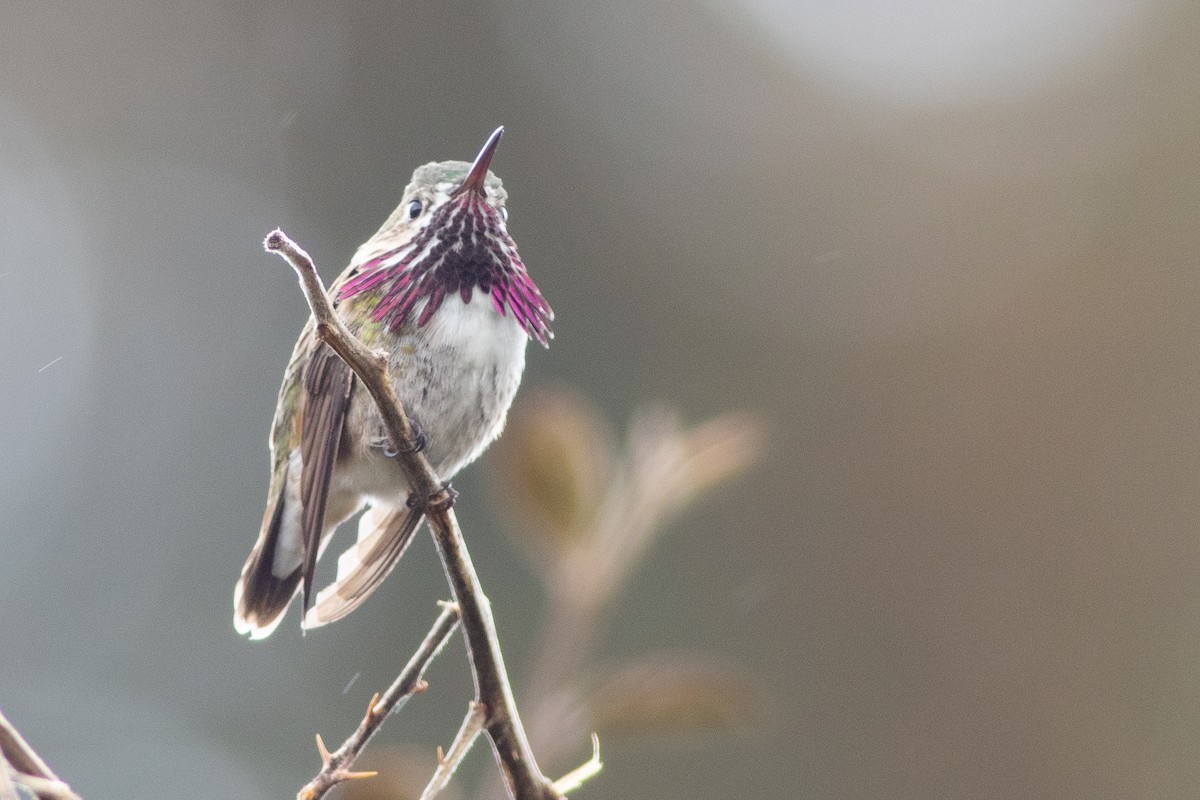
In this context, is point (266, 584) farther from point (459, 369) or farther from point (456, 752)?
point (456, 752)

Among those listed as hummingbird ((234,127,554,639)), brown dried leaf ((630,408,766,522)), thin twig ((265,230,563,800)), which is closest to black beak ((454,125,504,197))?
hummingbird ((234,127,554,639))

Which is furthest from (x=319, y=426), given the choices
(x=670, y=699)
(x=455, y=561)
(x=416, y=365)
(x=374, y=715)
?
(x=670, y=699)

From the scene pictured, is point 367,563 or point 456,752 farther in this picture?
point 367,563

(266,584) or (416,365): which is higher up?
(416,365)

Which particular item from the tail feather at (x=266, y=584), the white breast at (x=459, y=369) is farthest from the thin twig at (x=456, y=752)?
the tail feather at (x=266, y=584)

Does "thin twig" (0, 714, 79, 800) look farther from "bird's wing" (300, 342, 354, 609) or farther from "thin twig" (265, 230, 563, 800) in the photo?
"bird's wing" (300, 342, 354, 609)

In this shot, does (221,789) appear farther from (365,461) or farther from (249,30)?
(249,30)

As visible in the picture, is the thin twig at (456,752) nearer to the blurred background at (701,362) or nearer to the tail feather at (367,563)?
the tail feather at (367,563)
